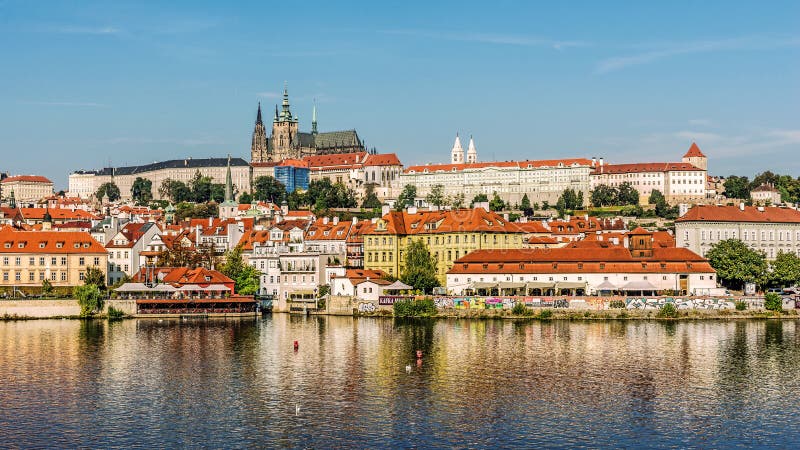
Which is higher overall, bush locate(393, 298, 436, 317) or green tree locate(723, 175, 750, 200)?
green tree locate(723, 175, 750, 200)

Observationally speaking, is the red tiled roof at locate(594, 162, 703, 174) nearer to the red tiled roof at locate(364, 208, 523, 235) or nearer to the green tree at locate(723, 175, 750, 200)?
the green tree at locate(723, 175, 750, 200)

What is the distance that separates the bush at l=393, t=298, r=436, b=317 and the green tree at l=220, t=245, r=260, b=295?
12.9 metres

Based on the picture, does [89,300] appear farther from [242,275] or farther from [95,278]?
[242,275]

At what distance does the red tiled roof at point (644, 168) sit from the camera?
622 feet

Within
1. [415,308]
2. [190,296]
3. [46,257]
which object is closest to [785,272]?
[415,308]

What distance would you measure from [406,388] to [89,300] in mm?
38052

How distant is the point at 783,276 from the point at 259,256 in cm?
3895

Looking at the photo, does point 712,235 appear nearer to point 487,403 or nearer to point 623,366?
point 623,366

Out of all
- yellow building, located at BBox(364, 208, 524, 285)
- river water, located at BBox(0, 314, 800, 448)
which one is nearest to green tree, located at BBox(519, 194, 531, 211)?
yellow building, located at BBox(364, 208, 524, 285)

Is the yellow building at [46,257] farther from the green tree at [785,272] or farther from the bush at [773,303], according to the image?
the green tree at [785,272]

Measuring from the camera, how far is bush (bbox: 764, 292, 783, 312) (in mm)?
67188

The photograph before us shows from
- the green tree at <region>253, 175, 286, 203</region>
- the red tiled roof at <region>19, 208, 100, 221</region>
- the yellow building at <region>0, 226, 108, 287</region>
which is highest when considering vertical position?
the green tree at <region>253, 175, 286, 203</region>

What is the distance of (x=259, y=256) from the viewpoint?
82062 mm

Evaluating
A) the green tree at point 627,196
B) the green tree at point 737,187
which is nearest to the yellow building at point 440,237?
the green tree at point 627,196
